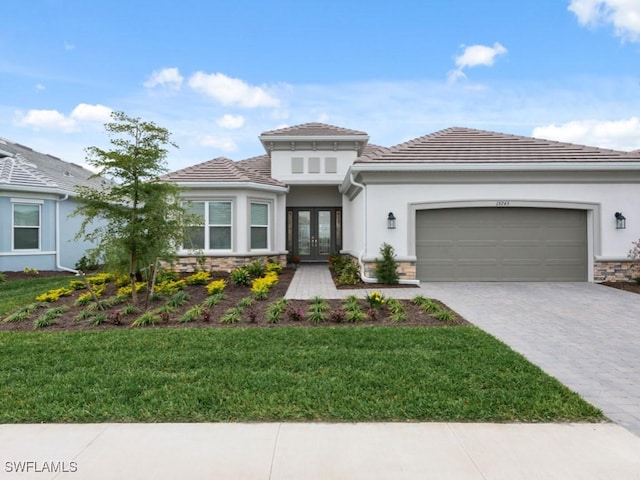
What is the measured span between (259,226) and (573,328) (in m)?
10.4

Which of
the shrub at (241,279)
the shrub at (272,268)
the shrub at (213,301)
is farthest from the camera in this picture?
the shrub at (272,268)

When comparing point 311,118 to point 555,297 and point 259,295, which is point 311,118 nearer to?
point 259,295

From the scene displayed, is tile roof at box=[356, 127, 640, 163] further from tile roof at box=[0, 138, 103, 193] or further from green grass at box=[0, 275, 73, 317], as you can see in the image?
tile roof at box=[0, 138, 103, 193]

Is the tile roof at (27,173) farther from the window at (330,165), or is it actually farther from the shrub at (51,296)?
the window at (330,165)

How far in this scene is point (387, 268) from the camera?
1052 cm

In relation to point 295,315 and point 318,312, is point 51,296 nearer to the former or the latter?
point 295,315

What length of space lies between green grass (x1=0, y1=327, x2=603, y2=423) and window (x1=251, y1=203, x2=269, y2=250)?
8.12 metres

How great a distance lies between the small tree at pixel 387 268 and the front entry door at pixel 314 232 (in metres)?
7.05

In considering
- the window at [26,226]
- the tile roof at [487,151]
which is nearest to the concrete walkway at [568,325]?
the tile roof at [487,151]

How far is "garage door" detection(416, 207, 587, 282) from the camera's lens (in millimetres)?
10977

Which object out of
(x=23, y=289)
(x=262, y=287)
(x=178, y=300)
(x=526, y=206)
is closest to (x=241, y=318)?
(x=178, y=300)

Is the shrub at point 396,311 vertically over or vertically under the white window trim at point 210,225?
under

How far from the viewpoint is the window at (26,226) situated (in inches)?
519
